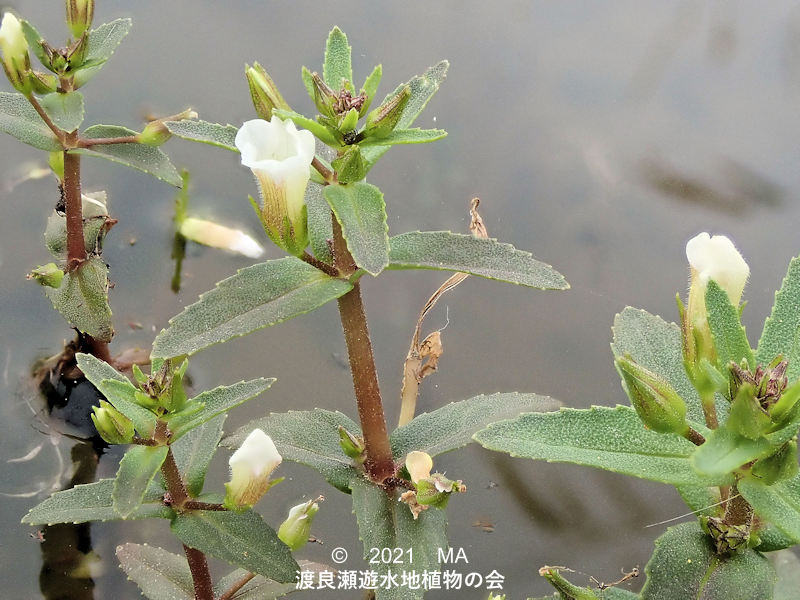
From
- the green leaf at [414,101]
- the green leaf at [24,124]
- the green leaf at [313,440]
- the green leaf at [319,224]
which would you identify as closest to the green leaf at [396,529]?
the green leaf at [313,440]

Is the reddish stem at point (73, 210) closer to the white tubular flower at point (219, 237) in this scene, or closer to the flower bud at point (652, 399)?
the white tubular flower at point (219, 237)

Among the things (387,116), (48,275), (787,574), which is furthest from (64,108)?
(787,574)

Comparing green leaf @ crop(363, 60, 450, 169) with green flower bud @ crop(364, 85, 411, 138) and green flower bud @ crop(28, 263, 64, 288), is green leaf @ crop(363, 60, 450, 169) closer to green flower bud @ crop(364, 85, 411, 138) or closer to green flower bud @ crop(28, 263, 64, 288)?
green flower bud @ crop(364, 85, 411, 138)

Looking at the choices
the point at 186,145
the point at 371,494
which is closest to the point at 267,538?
the point at 371,494

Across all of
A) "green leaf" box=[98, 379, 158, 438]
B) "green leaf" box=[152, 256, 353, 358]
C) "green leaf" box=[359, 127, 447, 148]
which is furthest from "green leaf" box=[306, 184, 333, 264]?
"green leaf" box=[98, 379, 158, 438]

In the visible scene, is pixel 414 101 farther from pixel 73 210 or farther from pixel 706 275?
pixel 73 210
